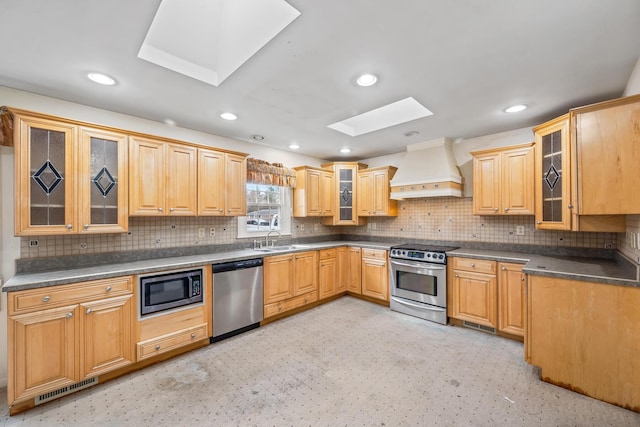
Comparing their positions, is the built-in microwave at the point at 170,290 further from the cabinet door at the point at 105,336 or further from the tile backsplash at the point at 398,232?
the tile backsplash at the point at 398,232

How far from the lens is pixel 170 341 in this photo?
8.64ft

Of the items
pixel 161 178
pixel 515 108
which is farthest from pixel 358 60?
pixel 161 178

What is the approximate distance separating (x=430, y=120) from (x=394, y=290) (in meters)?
2.39

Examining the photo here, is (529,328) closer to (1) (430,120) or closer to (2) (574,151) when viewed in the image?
(2) (574,151)

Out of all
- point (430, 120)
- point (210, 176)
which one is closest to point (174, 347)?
point (210, 176)

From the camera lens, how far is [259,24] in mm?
1677

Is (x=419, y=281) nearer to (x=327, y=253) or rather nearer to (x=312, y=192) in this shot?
(x=327, y=253)

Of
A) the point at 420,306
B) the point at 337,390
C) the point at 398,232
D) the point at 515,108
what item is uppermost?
the point at 515,108

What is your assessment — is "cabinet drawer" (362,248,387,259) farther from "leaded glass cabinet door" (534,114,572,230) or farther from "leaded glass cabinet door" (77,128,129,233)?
"leaded glass cabinet door" (77,128,129,233)

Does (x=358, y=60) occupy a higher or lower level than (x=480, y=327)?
higher

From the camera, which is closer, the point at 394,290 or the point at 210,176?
the point at 210,176

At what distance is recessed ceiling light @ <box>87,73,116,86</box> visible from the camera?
2.11 m

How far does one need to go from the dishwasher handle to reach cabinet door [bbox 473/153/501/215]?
9.54 ft

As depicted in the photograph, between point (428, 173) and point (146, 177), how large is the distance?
3.53 metres
